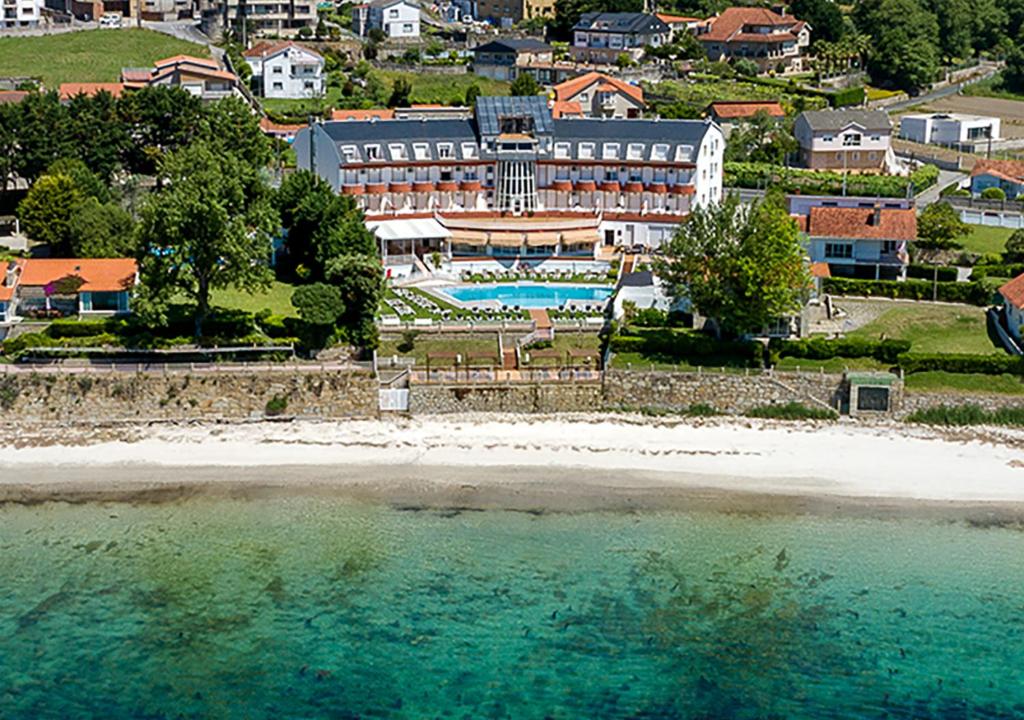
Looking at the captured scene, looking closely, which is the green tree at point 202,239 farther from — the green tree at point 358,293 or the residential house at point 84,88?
the residential house at point 84,88

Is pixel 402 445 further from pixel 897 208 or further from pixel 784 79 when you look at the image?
pixel 784 79

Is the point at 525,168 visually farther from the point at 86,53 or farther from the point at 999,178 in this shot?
the point at 86,53

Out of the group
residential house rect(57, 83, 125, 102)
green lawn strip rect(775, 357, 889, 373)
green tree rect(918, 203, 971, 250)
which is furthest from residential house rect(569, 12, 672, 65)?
green lawn strip rect(775, 357, 889, 373)

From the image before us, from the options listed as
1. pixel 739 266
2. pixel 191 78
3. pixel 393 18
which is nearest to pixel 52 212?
pixel 739 266

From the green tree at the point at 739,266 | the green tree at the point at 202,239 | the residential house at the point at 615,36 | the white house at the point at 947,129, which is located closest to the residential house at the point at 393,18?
the residential house at the point at 615,36

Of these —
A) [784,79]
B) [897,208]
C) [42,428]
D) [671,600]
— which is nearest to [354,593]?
[671,600]

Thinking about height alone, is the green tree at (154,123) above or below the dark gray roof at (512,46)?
below

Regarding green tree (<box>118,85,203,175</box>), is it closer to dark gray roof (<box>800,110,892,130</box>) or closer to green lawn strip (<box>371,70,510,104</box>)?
green lawn strip (<box>371,70,510,104</box>)
